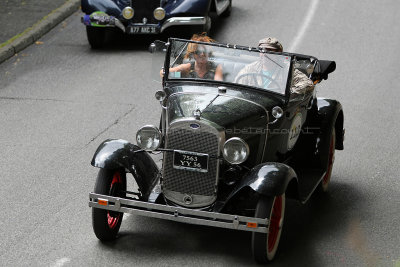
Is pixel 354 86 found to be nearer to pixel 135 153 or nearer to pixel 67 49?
pixel 67 49

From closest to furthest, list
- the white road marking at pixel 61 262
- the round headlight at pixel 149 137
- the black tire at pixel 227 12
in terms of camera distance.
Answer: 1. the white road marking at pixel 61 262
2. the round headlight at pixel 149 137
3. the black tire at pixel 227 12

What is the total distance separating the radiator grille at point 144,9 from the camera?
Result: 13.9m

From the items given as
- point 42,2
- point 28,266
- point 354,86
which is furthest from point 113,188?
point 42,2

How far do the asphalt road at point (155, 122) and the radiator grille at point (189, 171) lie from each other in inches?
22.2

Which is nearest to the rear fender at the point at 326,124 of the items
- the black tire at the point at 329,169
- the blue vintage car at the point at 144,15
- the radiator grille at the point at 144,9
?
the black tire at the point at 329,169

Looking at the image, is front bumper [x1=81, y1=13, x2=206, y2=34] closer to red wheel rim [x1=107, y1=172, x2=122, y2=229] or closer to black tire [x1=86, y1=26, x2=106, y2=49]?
black tire [x1=86, y1=26, x2=106, y2=49]

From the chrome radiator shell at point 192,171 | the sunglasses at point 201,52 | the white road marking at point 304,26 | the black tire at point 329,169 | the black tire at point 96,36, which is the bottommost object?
the black tire at point 96,36

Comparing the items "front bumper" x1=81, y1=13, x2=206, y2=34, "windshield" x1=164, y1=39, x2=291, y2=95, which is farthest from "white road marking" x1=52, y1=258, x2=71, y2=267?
"front bumper" x1=81, y1=13, x2=206, y2=34

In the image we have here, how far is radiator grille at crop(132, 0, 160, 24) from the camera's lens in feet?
45.4

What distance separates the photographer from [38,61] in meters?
13.5

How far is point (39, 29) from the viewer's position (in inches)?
588

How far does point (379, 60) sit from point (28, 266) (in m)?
9.11

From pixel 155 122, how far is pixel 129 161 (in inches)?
143

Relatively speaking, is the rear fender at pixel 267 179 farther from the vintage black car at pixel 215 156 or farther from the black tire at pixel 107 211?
the black tire at pixel 107 211
